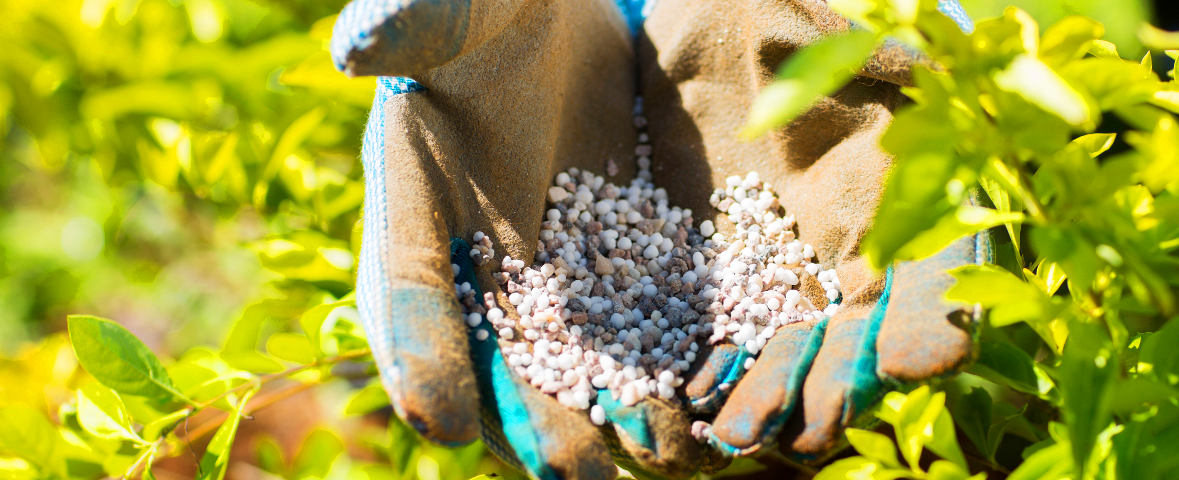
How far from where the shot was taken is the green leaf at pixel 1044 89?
1.42 feet

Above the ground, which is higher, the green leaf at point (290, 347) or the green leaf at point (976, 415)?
the green leaf at point (290, 347)

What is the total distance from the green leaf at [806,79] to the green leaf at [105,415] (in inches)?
29.7

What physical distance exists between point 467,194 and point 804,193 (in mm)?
409

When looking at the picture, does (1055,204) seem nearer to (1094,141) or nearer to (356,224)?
(1094,141)

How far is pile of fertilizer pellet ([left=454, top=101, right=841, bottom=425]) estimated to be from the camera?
0.79m

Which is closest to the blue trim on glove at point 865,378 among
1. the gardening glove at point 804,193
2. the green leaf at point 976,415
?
the gardening glove at point 804,193

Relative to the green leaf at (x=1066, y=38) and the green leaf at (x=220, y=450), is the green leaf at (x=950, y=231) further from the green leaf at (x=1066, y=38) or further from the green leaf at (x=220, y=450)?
the green leaf at (x=220, y=450)

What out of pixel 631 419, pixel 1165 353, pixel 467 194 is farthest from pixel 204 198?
pixel 1165 353

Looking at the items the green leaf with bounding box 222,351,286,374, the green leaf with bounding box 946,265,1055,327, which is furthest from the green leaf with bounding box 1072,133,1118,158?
the green leaf with bounding box 222,351,286,374

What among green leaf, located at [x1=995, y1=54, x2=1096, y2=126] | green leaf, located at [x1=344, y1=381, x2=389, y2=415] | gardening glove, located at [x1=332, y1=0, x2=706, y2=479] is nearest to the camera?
green leaf, located at [x1=995, y1=54, x2=1096, y2=126]

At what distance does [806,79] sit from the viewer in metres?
0.45

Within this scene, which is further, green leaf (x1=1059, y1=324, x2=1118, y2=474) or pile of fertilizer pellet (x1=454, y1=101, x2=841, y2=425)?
pile of fertilizer pellet (x1=454, y1=101, x2=841, y2=425)

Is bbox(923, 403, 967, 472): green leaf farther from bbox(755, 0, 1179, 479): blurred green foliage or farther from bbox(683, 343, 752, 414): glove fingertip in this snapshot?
bbox(683, 343, 752, 414): glove fingertip

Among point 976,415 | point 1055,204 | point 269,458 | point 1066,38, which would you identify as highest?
point 1066,38
